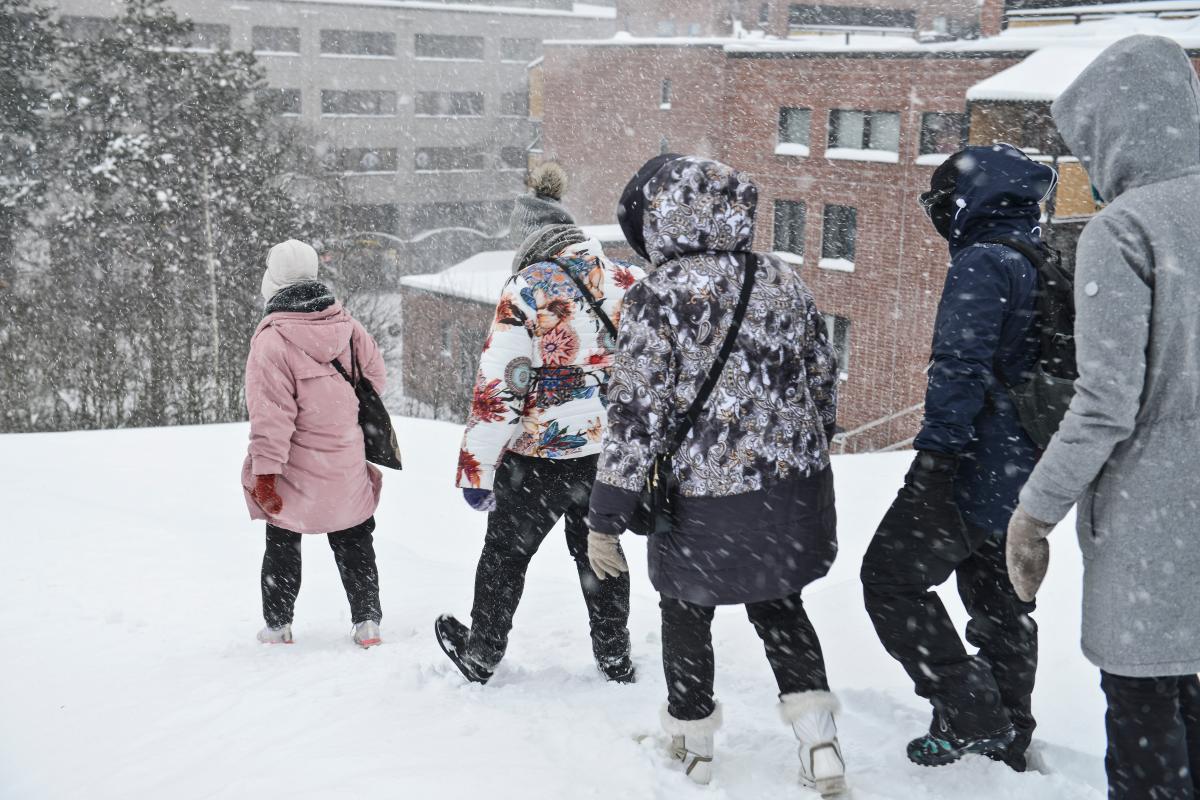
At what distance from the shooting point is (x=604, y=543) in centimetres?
263

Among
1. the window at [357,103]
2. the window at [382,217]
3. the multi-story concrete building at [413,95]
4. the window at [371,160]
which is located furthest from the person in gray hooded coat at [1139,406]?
the window at [357,103]

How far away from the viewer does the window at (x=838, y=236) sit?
2491 centimetres

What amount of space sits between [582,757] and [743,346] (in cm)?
129

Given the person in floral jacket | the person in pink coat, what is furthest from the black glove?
the person in pink coat

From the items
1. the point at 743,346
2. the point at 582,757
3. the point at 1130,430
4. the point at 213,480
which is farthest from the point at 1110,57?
the point at 213,480

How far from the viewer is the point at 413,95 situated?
49.6m

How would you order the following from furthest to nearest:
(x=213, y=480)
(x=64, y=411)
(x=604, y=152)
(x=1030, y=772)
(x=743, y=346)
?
(x=604, y=152) → (x=64, y=411) → (x=213, y=480) → (x=1030, y=772) → (x=743, y=346)

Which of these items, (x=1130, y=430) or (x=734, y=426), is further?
(x=734, y=426)

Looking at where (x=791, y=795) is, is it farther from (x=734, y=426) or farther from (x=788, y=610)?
(x=734, y=426)

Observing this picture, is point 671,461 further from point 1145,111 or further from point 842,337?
point 842,337

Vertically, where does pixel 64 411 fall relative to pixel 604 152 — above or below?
below

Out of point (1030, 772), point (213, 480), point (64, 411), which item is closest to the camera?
point (1030, 772)

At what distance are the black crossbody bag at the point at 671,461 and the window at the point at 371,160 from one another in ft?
157

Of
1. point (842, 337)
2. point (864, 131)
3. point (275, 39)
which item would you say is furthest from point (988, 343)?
point (275, 39)
